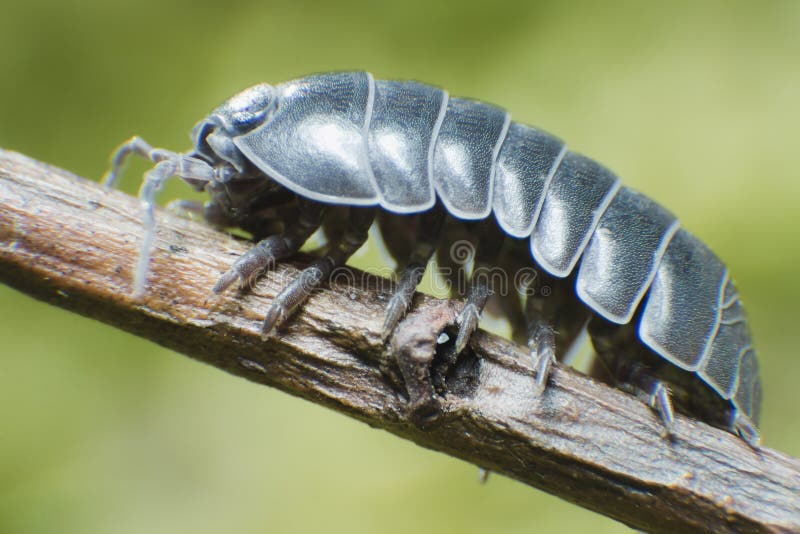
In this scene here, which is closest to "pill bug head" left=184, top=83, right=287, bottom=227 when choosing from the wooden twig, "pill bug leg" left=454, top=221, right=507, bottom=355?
the wooden twig

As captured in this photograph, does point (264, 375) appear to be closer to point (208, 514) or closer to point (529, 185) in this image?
point (529, 185)

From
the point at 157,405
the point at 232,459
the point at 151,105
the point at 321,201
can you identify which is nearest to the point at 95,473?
the point at 157,405

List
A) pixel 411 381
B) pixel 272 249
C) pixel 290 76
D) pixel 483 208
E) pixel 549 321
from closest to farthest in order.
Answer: pixel 411 381 → pixel 272 249 → pixel 483 208 → pixel 549 321 → pixel 290 76

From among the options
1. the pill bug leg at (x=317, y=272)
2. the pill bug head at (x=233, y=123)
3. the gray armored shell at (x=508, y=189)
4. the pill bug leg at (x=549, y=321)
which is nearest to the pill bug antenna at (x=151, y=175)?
the pill bug head at (x=233, y=123)

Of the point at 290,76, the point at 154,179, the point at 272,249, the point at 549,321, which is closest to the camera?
the point at 154,179

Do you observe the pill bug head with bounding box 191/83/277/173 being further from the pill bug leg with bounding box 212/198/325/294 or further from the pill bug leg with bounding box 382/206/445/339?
the pill bug leg with bounding box 382/206/445/339

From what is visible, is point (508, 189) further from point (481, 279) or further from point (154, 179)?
point (154, 179)

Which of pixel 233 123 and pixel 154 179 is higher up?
pixel 233 123

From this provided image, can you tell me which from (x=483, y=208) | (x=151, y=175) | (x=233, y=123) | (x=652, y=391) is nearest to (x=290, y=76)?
(x=233, y=123)
